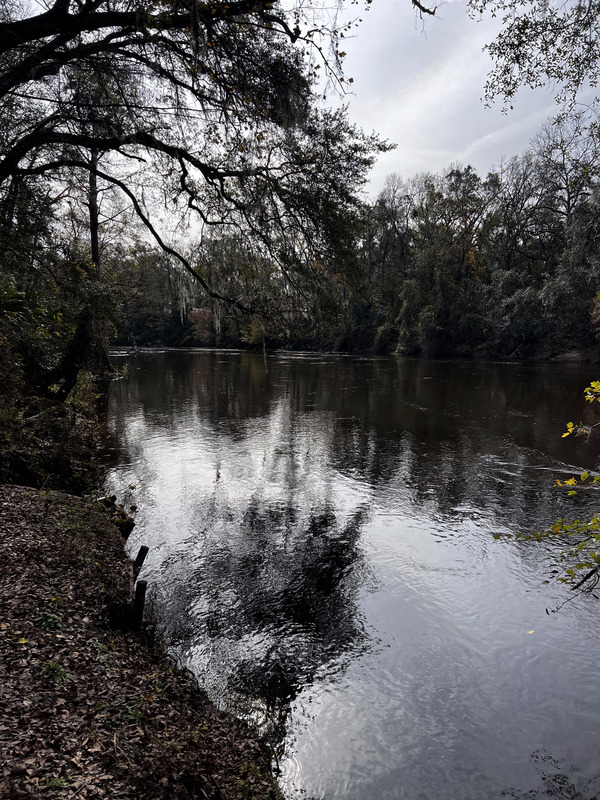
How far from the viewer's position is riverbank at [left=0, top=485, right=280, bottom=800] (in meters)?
2.68

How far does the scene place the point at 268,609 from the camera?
19.1 ft

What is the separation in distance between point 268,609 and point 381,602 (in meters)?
1.54

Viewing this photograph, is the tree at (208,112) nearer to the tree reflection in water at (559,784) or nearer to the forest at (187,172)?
the forest at (187,172)

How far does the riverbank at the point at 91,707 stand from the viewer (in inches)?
105

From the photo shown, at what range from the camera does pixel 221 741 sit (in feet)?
12.0

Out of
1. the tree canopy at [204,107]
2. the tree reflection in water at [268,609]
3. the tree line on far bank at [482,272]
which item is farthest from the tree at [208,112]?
the tree line on far bank at [482,272]

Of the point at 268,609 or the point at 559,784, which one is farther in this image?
the point at 268,609

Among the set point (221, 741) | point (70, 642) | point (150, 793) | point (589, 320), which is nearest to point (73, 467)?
point (70, 642)

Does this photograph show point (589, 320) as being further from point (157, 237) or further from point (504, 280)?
point (157, 237)

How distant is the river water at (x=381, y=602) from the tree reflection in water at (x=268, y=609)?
0.08 feet

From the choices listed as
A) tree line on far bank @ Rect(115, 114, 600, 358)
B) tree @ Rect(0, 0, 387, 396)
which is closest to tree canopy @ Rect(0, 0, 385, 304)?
tree @ Rect(0, 0, 387, 396)

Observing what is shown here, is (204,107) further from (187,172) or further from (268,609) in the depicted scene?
(268,609)

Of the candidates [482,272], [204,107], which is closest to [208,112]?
[204,107]

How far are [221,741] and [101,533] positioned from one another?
12.3 feet
